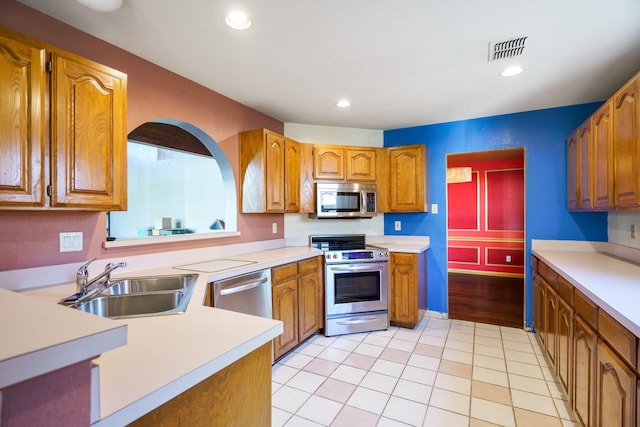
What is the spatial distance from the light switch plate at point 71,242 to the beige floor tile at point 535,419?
2.79 m

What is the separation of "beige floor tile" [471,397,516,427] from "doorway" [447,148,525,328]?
317 cm

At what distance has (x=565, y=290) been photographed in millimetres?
1940

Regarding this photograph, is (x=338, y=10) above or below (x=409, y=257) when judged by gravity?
above

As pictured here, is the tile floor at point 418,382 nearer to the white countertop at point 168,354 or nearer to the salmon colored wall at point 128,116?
the white countertop at point 168,354

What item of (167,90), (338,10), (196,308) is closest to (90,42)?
(167,90)

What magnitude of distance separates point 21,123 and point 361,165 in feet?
9.53

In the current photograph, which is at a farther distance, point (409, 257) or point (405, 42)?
point (409, 257)

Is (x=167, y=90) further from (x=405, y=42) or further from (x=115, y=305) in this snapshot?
(x=405, y=42)

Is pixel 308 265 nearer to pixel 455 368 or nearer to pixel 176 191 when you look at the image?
pixel 455 368

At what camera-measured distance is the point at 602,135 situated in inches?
86.0

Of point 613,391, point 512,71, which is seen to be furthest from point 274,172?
point 613,391

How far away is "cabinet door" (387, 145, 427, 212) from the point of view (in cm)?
352

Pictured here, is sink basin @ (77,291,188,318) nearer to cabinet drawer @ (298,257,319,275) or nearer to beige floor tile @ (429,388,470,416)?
cabinet drawer @ (298,257,319,275)

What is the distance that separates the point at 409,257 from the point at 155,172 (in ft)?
15.2
